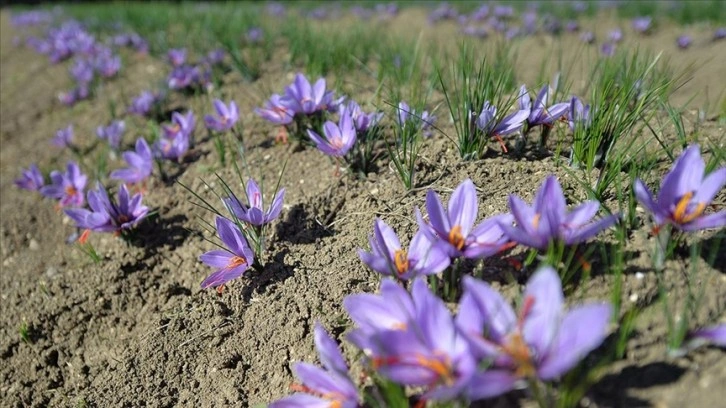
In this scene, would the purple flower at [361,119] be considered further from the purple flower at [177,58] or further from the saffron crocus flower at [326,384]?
the purple flower at [177,58]

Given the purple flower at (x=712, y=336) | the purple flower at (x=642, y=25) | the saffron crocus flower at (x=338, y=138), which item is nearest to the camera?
the purple flower at (x=712, y=336)

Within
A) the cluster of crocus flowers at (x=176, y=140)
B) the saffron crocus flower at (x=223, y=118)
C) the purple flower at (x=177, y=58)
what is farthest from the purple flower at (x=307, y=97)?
the purple flower at (x=177, y=58)

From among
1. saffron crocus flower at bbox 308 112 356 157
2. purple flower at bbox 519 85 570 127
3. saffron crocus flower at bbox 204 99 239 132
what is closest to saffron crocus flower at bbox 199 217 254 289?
saffron crocus flower at bbox 308 112 356 157

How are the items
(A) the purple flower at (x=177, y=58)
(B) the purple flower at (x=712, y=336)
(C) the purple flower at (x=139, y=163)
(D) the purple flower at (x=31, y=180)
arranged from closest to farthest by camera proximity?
(B) the purple flower at (x=712, y=336) → (C) the purple flower at (x=139, y=163) → (D) the purple flower at (x=31, y=180) → (A) the purple flower at (x=177, y=58)

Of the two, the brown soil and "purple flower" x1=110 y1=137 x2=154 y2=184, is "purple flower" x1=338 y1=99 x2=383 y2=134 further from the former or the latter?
"purple flower" x1=110 y1=137 x2=154 y2=184

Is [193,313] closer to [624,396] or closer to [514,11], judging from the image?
[624,396]
